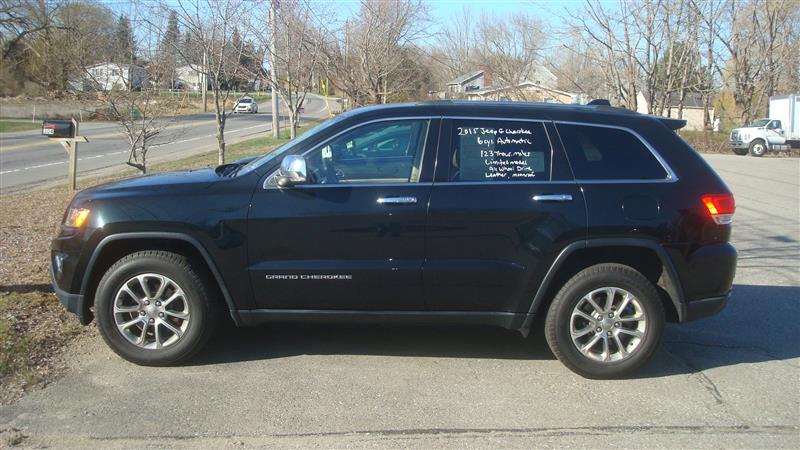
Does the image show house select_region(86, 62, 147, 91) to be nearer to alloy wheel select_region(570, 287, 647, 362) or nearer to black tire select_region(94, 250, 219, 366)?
black tire select_region(94, 250, 219, 366)

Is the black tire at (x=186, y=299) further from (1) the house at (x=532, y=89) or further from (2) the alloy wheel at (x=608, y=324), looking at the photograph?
(1) the house at (x=532, y=89)

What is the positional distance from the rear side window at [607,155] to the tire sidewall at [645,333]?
2.31ft

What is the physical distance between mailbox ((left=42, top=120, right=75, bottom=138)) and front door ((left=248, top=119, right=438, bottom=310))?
Result: 283 inches

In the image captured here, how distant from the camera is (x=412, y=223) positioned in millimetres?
4262

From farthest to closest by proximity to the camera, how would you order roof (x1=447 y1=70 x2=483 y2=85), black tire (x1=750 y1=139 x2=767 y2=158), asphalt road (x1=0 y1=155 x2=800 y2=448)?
1. black tire (x1=750 y1=139 x2=767 y2=158)
2. roof (x1=447 y1=70 x2=483 y2=85)
3. asphalt road (x1=0 y1=155 x2=800 y2=448)

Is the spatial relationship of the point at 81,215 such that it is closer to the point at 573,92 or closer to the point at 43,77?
the point at 573,92

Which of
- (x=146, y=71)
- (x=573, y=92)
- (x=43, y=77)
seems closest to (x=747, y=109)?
(x=573, y=92)

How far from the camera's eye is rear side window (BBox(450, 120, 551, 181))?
439 cm

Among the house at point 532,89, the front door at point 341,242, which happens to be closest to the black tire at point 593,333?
the front door at point 341,242

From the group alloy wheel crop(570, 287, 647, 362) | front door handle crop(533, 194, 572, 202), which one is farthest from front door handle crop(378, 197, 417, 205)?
alloy wheel crop(570, 287, 647, 362)

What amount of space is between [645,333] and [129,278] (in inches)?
Answer: 139

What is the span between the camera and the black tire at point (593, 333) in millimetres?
4316

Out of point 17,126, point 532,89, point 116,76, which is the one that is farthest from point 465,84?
point 17,126

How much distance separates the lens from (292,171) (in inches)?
167
